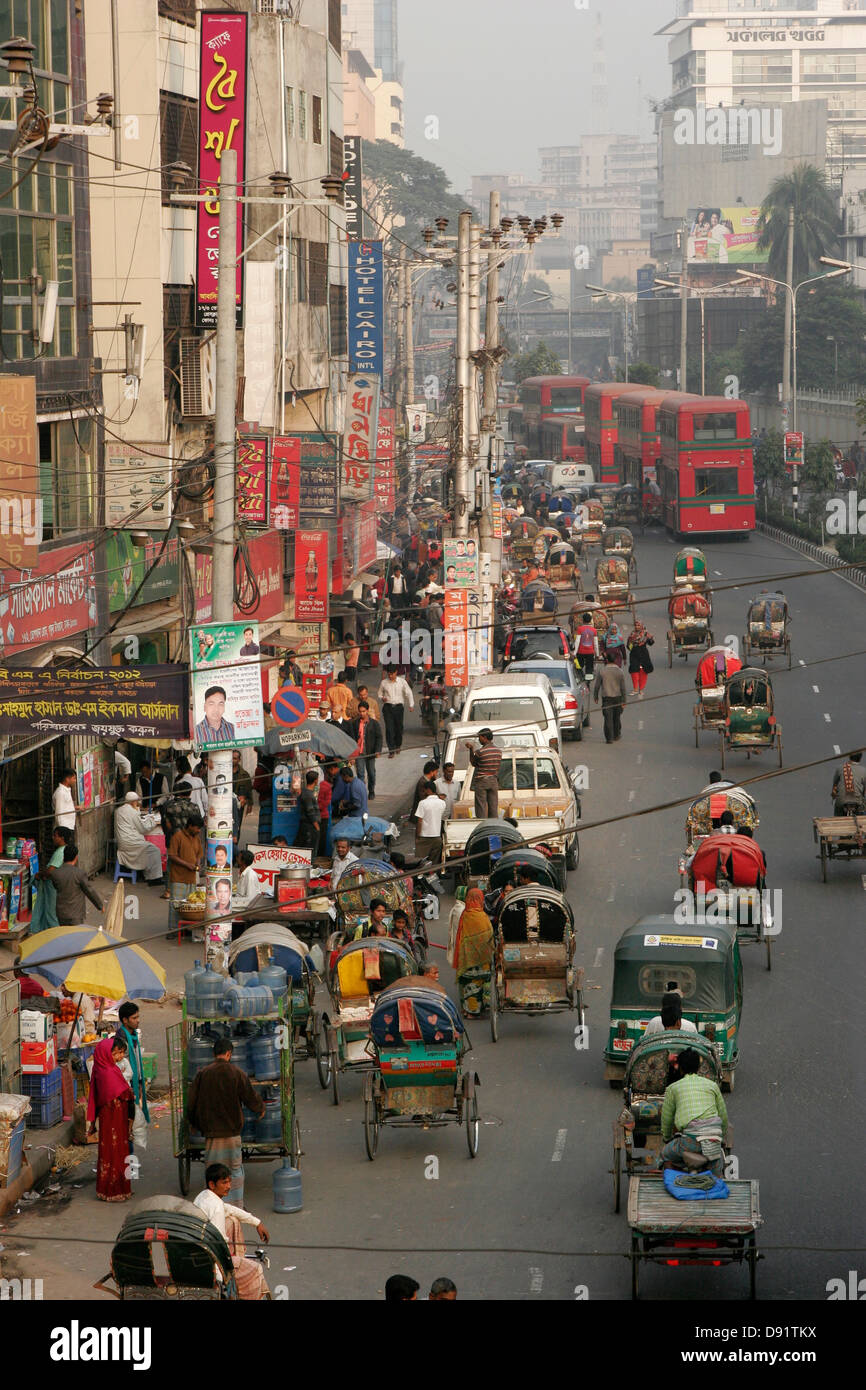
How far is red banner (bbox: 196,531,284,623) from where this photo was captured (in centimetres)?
2888

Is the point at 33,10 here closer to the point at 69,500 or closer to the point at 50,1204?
the point at 69,500

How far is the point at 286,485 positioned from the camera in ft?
101

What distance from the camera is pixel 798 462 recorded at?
210 feet

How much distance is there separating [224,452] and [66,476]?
6.13m

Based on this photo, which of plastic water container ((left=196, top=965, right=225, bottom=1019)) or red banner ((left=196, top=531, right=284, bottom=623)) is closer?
plastic water container ((left=196, top=965, right=225, bottom=1019))

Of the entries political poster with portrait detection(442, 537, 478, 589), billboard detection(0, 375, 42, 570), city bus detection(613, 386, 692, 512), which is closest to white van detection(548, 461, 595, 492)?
city bus detection(613, 386, 692, 512)

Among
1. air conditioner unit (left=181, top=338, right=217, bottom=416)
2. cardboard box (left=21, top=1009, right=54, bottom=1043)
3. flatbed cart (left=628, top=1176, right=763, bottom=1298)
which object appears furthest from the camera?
air conditioner unit (left=181, top=338, right=217, bottom=416)

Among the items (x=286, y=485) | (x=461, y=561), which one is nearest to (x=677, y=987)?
(x=286, y=485)

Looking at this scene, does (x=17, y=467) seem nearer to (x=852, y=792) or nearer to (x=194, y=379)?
(x=194, y=379)

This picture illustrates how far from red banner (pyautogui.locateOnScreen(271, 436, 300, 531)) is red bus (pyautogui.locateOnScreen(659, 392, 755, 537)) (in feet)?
88.5

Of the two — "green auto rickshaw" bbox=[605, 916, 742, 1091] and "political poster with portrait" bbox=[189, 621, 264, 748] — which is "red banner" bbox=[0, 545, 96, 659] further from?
"green auto rickshaw" bbox=[605, 916, 742, 1091]

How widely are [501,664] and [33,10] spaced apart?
19.8m

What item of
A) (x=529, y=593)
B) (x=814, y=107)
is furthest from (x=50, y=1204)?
(x=814, y=107)
